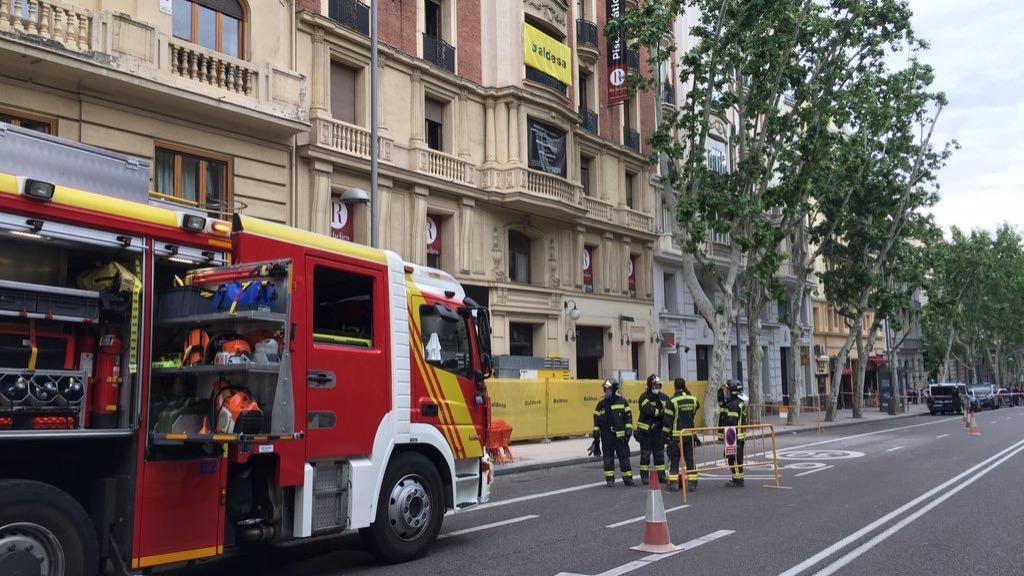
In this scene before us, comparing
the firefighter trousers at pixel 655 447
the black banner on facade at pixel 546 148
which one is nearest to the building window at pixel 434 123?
the black banner on facade at pixel 546 148

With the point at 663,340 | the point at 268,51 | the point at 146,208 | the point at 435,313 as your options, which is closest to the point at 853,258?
the point at 663,340

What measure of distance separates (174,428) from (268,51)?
14552 mm

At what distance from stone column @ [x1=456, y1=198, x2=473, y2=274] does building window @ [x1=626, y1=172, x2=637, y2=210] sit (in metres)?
11.1

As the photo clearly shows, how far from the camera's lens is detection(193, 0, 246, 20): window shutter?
17906 millimetres

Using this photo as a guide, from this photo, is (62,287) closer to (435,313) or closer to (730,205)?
(435,313)

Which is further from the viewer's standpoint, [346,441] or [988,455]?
[988,455]

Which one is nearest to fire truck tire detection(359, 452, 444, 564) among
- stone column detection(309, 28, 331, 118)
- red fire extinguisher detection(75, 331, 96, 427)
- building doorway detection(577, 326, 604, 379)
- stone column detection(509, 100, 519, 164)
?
red fire extinguisher detection(75, 331, 96, 427)

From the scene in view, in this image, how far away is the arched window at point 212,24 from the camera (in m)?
17.4

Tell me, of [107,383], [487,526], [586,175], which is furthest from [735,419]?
[586,175]

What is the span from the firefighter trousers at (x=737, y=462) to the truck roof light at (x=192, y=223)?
32.2 ft

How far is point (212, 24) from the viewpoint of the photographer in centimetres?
1802

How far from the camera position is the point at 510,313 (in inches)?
1045

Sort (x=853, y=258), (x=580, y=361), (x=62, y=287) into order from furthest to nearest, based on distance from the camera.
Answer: (x=853, y=258) → (x=580, y=361) → (x=62, y=287)

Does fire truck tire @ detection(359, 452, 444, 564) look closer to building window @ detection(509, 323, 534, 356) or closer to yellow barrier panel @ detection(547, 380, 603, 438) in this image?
yellow barrier panel @ detection(547, 380, 603, 438)
